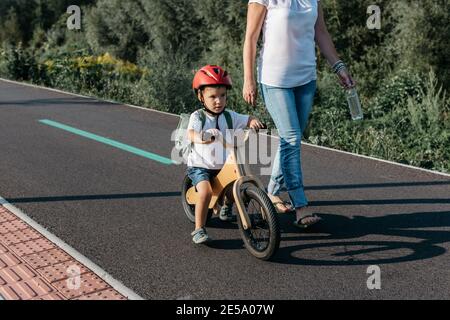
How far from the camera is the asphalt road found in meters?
3.99

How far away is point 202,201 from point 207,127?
24.0 inches

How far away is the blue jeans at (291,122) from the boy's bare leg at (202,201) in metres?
0.77

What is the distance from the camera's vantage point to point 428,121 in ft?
29.7

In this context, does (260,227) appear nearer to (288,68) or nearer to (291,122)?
(291,122)

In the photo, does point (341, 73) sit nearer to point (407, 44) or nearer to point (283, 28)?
point (283, 28)

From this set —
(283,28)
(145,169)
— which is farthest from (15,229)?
(283,28)

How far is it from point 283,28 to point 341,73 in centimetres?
79

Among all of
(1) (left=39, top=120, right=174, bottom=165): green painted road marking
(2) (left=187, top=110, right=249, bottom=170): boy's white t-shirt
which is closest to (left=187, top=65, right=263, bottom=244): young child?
(2) (left=187, top=110, right=249, bottom=170): boy's white t-shirt

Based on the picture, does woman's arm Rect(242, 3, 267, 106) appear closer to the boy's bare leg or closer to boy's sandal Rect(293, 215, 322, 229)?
the boy's bare leg

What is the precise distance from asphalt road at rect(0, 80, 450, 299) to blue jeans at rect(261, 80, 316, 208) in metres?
0.46

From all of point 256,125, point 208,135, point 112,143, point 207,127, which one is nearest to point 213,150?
point 207,127

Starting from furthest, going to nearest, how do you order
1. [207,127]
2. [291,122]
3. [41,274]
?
[291,122]
[207,127]
[41,274]

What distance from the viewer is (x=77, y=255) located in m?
4.43
